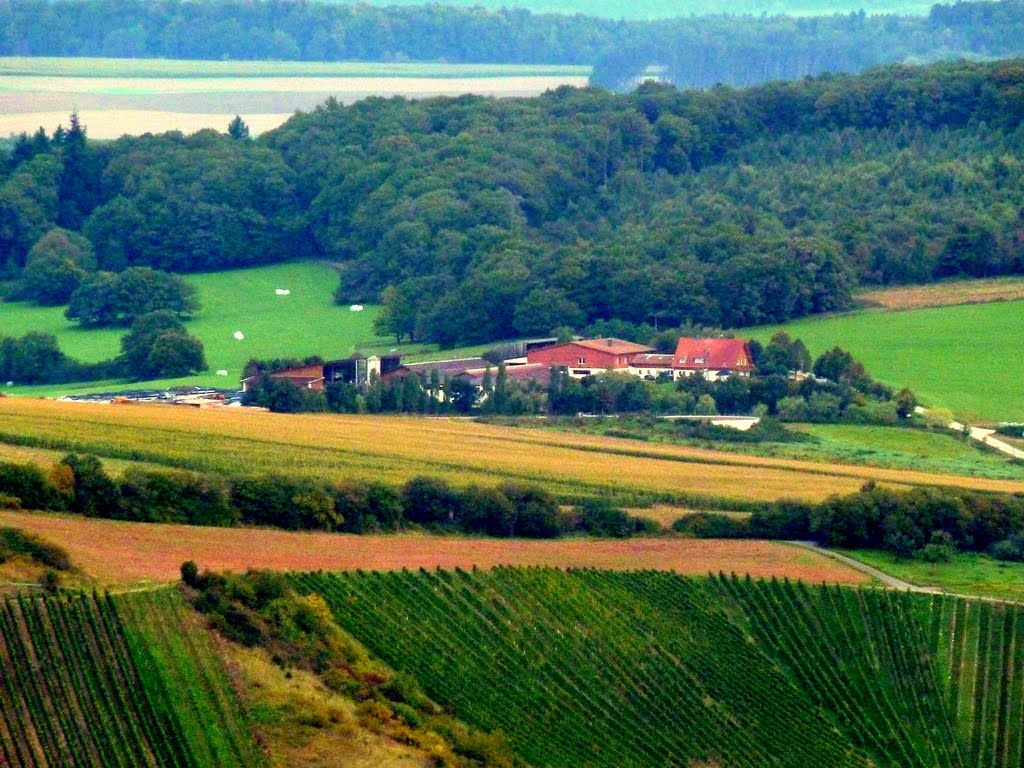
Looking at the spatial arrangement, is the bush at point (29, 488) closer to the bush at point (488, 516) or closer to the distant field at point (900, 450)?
the bush at point (488, 516)

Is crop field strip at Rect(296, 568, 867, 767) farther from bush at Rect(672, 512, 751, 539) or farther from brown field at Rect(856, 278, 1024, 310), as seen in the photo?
brown field at Rect(856, 278, 1024, 310)

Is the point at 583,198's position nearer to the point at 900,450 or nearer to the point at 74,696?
the point at 900,450

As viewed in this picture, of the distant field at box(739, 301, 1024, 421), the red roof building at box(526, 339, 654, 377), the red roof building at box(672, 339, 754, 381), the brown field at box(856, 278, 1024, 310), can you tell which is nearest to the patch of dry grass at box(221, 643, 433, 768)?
the distant field at box(739, 301, 1024, 421)

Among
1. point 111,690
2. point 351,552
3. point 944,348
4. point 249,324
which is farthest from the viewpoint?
point 249,324

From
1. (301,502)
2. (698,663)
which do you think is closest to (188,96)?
(301,502)

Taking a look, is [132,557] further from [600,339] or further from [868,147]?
[868,147]

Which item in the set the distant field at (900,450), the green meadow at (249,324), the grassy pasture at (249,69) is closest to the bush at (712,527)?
the distant field at (900,450)

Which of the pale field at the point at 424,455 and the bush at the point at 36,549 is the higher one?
the bush at the point at 36,549
